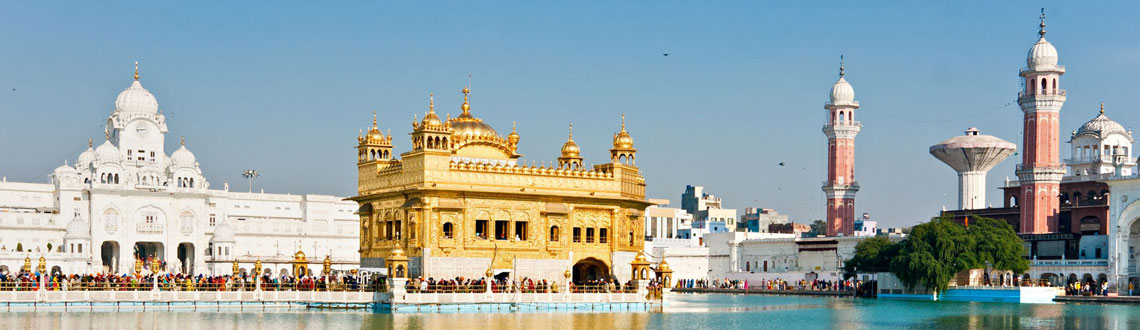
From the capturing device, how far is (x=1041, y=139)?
255 ft

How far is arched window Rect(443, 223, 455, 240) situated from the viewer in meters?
38.8

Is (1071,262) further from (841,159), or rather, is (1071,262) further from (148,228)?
(148,228)

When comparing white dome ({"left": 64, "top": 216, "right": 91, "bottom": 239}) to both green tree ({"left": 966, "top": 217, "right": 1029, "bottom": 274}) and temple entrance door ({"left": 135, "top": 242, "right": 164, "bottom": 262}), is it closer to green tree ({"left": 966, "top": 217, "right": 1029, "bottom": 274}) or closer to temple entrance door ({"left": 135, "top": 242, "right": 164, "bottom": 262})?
temple entrance door ({"left": 135, "top": 242, "right": 164, "bottom": 262})

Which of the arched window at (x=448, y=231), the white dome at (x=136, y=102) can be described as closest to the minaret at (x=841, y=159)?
the white dome at (x=136, y=102)

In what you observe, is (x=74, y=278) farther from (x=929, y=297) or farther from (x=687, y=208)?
(x=687, y=208)

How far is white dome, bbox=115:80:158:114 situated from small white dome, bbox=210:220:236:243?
33.9 feet

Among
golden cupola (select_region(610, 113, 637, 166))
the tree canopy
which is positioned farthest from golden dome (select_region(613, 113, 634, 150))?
the tree canopy

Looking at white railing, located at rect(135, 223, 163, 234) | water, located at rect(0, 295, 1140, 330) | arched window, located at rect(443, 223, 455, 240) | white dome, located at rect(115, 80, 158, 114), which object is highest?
white dome, located at rect(115, 80, 158, 114)

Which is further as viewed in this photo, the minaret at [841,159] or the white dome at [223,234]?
the minaret at [841,159]

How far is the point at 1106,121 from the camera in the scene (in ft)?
314

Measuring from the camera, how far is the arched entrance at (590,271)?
41.7 meters

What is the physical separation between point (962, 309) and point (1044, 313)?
3214mm

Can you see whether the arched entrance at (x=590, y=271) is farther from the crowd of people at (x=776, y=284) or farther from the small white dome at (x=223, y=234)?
the small white dome at (x=223, y=234)

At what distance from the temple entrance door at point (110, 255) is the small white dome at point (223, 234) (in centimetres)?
574
